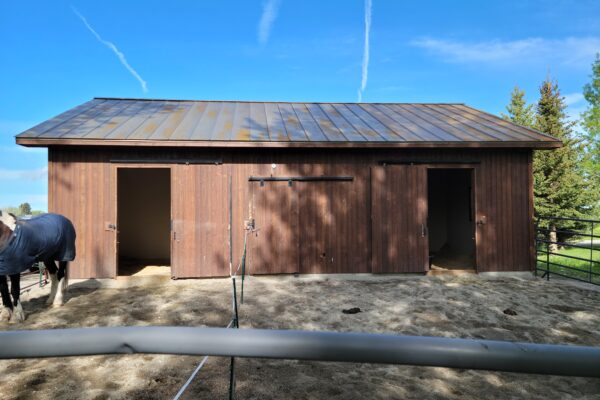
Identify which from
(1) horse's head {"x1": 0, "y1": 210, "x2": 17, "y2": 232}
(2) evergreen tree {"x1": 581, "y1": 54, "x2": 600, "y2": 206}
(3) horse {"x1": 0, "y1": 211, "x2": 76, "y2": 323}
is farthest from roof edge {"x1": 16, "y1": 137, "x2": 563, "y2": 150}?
(2) evergreen tree {"x1": 581, "y1": 54, "x2": 600, "y2": 206}

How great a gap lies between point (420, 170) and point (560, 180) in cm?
1535

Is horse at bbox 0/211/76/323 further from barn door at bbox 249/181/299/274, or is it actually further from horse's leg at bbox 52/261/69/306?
barn door at bbox 249/181/299/274

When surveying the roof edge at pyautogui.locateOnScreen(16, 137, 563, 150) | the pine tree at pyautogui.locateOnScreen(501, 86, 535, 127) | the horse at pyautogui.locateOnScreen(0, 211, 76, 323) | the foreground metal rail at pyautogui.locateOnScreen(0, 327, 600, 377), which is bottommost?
the horse at pyautogui.locateOnScreen(0, 211, 76, 323)

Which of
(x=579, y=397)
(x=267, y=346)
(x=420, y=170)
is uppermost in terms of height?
(x=420, y=170)

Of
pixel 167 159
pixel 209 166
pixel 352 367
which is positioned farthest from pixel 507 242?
pixel 167 159

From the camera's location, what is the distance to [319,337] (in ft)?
3.00

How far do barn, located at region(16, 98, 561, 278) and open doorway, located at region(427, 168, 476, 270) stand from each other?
176cm

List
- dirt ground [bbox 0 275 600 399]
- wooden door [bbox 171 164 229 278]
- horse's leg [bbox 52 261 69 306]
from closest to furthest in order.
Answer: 1. dirt ground [bbox 0 275 600 399]
2. horse's leg [bbox 52 261 69 306]
3. wooden door [bbox 171 164 229 278]

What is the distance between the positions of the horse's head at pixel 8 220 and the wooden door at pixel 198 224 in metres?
2.94

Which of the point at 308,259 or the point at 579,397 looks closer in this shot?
the point at 579,397

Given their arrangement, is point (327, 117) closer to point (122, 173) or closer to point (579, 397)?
point (122, 173)

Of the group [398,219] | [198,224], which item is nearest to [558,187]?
[398,219]

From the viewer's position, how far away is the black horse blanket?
5082mm

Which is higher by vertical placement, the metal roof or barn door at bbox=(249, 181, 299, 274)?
the metal roof
